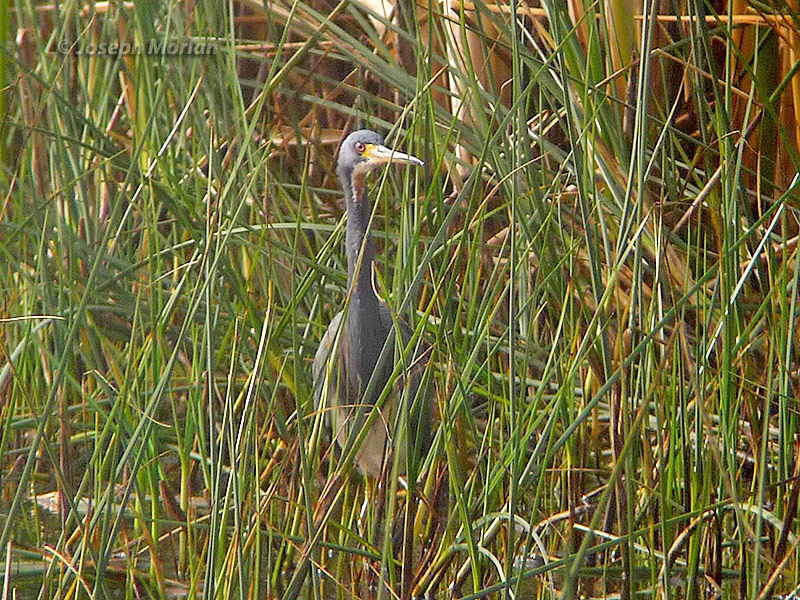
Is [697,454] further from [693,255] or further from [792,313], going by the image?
[693,255]

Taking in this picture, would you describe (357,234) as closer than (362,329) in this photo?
Yes

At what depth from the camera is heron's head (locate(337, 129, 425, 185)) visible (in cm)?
193

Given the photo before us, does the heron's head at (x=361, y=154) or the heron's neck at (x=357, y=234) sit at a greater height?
the heron's head at (x=361, y=154)

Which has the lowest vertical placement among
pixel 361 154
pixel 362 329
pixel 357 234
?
pixel 362 329

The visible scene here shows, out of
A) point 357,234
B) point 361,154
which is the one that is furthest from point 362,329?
point 361,154

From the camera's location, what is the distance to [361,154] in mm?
1972

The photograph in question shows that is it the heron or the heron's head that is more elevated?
the heron's head

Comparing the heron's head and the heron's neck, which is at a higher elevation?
the heron's head

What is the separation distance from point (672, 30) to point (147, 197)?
1.14 meters

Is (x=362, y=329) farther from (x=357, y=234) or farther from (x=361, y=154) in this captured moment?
(x=361, y=154)

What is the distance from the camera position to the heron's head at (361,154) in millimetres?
1928

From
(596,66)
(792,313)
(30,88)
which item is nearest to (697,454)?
(792,313)

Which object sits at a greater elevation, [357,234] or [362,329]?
[357,234]

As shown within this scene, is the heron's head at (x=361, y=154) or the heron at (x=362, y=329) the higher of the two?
the heron's head at (x=361, y=154)
